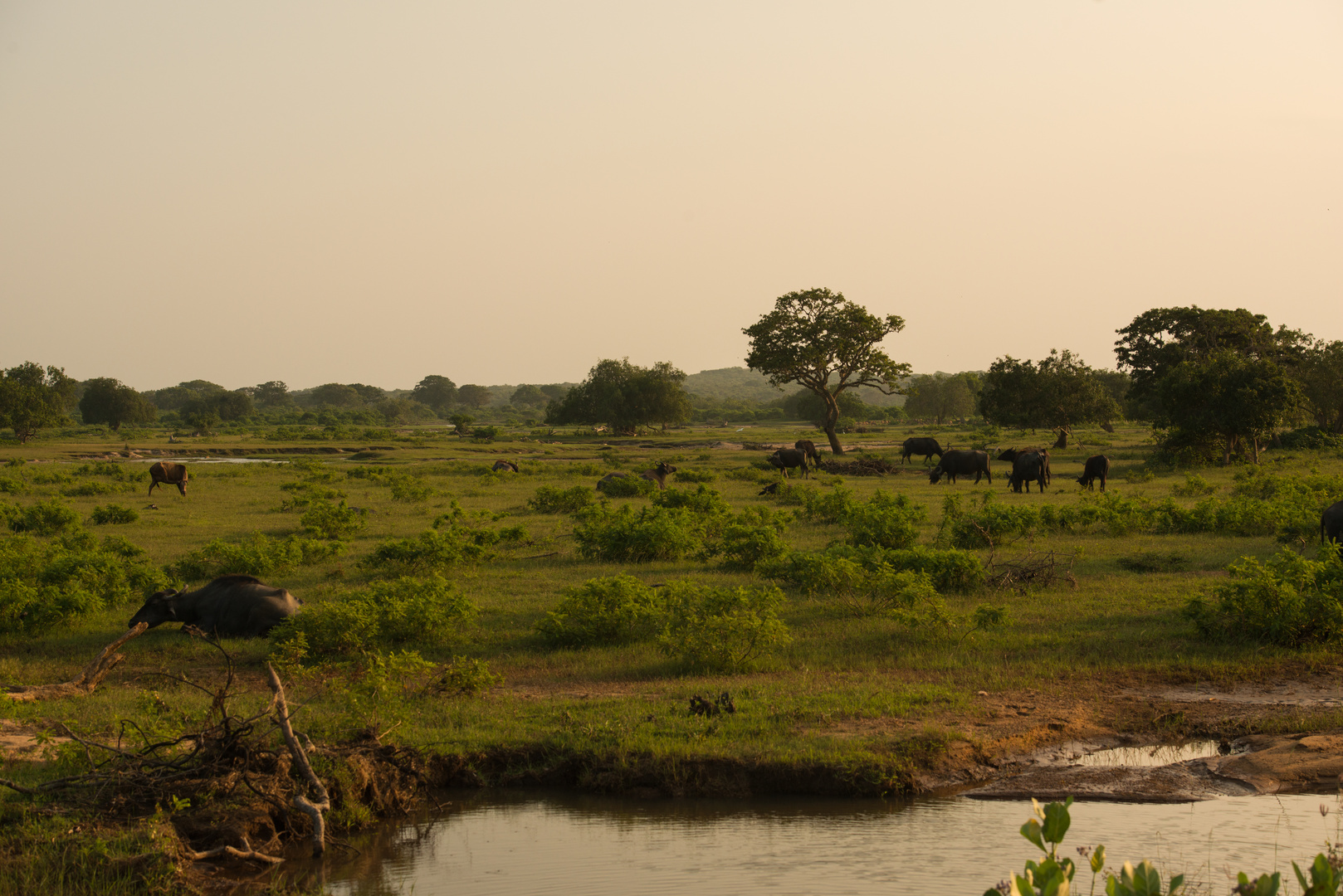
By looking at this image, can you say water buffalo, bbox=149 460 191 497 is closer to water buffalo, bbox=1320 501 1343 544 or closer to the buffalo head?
the buffalo head

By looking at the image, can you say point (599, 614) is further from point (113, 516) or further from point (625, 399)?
point (625, 399)

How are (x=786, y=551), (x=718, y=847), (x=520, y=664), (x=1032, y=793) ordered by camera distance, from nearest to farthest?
1. (x=718, y=847)
2. (x=1032, y=793)
3. (x=520, y=664)
4. (x=786, y=551)

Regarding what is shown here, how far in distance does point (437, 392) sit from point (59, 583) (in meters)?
151

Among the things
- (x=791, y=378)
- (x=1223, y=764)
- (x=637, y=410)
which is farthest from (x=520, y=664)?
(x=637, y=410)

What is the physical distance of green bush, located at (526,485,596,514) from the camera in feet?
68.8

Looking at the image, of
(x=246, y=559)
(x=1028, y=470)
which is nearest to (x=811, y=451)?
(x=1028, y=470)

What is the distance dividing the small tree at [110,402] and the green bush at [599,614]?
3051 inches

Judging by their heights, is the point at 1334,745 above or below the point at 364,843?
above

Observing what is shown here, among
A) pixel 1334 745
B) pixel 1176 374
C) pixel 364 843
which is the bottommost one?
pixel 364 843

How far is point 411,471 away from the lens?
1318 inches

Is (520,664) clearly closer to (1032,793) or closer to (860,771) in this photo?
(860,771)

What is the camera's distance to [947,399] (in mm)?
88750

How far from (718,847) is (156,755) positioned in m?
3.57

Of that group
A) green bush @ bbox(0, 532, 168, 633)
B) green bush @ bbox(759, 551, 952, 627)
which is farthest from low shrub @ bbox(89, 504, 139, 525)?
green bush @ bbox(759, 551, 952, 627)
